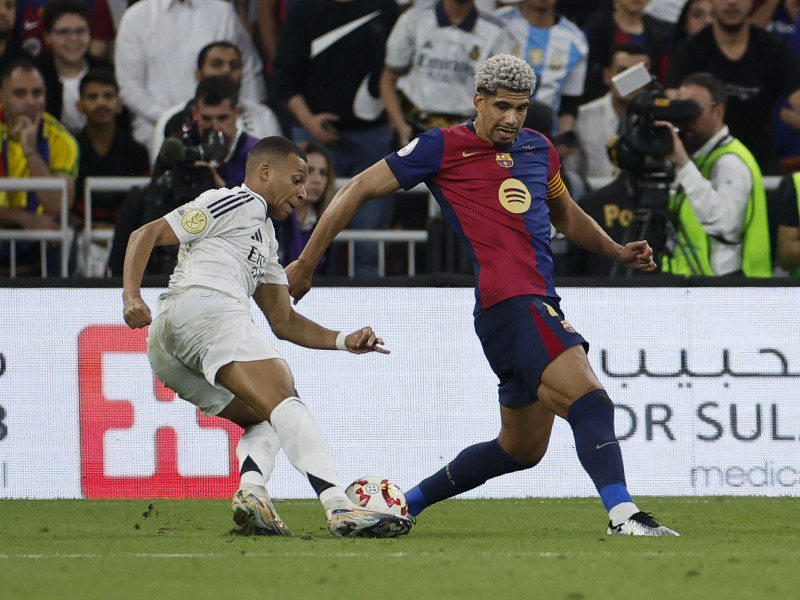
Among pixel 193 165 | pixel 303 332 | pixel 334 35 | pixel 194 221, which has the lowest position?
pixel 303 332

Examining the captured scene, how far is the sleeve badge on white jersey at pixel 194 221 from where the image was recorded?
20.3 ft

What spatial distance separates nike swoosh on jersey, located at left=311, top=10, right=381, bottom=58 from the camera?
1096cm

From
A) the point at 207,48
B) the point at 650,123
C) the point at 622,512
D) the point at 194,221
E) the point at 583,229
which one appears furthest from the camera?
the point at 207,48

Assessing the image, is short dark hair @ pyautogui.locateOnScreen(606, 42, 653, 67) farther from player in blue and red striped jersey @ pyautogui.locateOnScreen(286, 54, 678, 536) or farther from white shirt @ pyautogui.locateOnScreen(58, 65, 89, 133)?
player in blue and red striped jersey @ pyautogui.locateOnScreen(286, 54, 678, 536)

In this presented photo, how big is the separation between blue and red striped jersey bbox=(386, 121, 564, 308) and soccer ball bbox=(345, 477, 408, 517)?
0.90 metres

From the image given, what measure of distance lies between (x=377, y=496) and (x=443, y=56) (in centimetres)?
528

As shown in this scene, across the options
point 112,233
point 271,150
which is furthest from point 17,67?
point 271,150

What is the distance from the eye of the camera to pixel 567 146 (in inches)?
421

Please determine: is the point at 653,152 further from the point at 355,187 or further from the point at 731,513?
the point at 355,187

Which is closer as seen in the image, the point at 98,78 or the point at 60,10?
the point at 98,78

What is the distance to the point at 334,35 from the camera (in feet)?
36.0

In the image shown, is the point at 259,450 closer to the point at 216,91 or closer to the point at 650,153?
the point at 216,91

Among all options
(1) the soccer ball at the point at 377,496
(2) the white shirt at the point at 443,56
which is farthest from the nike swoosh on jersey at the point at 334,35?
(1) the soccer ball at the point at 377,496

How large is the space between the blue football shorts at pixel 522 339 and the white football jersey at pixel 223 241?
1.04 m
